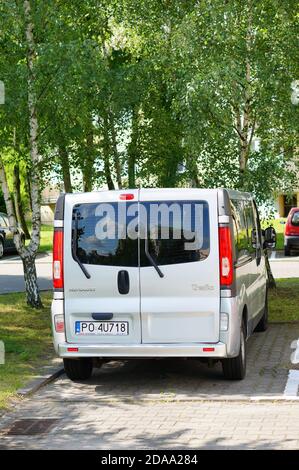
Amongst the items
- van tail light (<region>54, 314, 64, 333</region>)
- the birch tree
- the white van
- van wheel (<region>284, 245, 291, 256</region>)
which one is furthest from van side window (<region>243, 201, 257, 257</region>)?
van wheel (<region>284, 245, 291, 256</region>)

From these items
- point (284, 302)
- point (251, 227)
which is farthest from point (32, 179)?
point (251, 227)

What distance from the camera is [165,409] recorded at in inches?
369

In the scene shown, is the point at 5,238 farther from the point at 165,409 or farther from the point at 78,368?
the point at 165,409

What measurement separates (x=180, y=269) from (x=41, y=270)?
1890 centimetres

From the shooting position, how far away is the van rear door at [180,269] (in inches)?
399

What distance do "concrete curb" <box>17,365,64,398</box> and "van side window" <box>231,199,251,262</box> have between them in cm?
257

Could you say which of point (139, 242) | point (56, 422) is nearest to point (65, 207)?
point (139, 242)

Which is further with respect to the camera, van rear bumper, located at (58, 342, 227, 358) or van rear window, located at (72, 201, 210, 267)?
van rear window, located at (72, 201, 210, 267)

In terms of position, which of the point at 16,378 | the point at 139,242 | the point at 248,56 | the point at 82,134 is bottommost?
the point at 16,378

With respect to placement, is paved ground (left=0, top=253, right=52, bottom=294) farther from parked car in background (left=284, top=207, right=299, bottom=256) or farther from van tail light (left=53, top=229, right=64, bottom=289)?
van tail light (left=53, top=229, right=64, bottom=289)

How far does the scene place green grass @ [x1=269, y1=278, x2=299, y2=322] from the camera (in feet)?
53.3

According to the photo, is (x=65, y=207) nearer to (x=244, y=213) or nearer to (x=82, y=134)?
(x=244, y=213)

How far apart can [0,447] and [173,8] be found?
1221 cm
